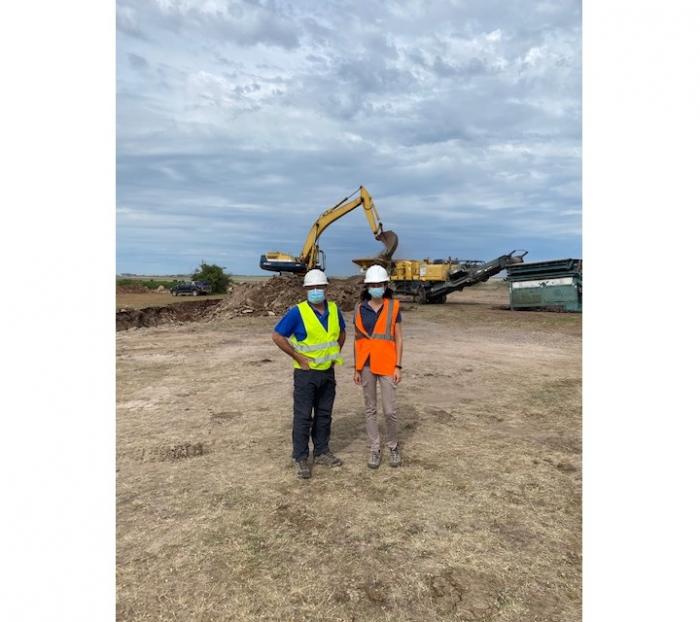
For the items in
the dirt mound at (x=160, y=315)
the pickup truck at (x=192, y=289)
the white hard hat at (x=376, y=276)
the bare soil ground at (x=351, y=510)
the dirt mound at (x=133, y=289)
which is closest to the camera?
the bare soil ground at (x=351, y=510)

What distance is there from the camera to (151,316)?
20953 mm

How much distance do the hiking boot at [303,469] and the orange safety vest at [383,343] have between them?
109 cm

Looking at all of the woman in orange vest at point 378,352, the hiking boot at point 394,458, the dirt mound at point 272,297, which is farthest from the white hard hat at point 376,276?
the dirt mound at point 272,297

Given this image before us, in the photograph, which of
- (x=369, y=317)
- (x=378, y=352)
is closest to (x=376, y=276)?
(x=369, y=317)

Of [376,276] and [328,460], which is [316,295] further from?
[328,460]

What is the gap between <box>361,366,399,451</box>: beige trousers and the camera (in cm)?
472

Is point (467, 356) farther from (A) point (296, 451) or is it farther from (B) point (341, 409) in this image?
(A) point (296, 451)

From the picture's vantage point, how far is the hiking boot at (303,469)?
4.43m

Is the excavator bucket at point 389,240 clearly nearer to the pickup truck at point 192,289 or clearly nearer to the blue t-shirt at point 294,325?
the blue t-shirt at point 294,325

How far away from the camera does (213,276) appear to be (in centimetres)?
4156

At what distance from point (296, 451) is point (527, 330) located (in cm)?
1350

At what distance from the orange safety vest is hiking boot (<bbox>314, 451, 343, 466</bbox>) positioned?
959 millimetres

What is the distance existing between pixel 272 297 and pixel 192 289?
18622 mm

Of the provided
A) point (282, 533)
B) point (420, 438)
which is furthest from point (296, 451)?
point (420, 438)
